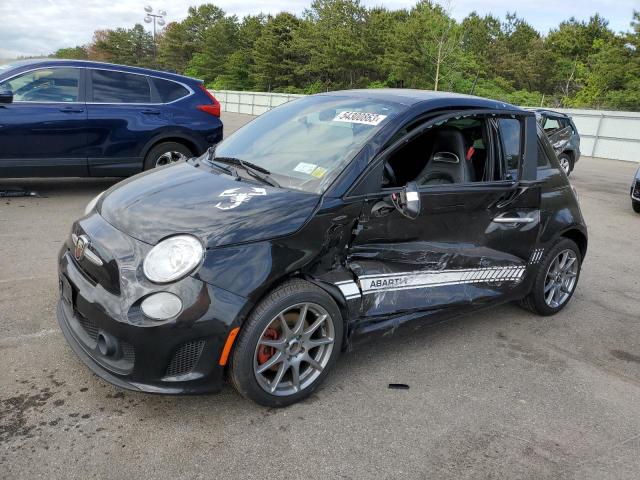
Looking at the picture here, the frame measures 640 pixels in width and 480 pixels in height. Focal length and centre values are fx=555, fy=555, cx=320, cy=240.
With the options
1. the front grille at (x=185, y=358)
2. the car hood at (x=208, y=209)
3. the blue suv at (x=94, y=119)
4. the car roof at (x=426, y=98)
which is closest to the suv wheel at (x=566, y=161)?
the blue suv at (x=94, y=119)

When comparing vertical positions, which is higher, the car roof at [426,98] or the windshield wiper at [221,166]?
the car roof at [426,98]

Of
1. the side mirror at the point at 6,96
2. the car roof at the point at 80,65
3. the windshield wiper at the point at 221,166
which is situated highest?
the car roof at the point at 80,65

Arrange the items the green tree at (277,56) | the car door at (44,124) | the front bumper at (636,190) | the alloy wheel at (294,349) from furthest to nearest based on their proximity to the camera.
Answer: the green tree at (277,56) < the front bumper at (636,190) < the car door at (44,124) < the alloy wheel at (294,349)

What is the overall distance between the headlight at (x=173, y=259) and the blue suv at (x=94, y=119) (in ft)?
16.5

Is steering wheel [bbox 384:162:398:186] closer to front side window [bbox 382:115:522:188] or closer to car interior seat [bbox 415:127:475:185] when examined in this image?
front side window [bbox 382:115:522:188]

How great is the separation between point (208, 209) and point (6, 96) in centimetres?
496

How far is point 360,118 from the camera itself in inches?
138

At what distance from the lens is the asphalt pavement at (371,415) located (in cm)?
252

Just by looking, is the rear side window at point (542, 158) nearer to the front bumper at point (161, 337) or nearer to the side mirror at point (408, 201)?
the side mirror at point (408, 201)

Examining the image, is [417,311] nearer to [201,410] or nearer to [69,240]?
[201,410]

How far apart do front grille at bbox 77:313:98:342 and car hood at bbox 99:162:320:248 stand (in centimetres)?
48

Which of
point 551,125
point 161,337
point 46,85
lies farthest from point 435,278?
point 551,125

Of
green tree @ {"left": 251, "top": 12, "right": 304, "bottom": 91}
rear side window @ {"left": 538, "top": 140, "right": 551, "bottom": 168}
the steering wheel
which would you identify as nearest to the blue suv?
the steering wheel

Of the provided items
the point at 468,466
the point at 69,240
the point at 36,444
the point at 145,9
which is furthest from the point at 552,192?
the point at 145,9
